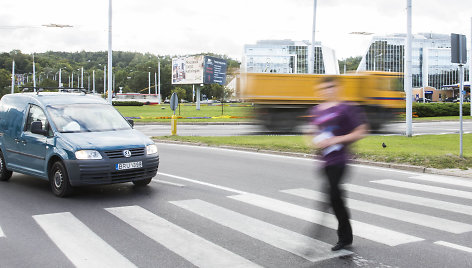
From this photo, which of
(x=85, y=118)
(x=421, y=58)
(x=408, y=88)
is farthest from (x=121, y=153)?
(x=421, y=58)

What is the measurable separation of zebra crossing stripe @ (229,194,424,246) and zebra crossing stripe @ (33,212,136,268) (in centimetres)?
243

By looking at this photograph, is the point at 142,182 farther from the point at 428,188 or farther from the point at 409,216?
the point at 428,188

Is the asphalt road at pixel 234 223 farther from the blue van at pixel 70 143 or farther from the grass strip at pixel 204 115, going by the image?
the grass strip at pixel 204 115

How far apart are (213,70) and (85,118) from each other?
2552 inches

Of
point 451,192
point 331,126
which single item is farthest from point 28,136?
point 451,192

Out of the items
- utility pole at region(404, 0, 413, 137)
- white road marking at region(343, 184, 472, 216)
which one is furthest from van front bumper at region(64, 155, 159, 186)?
utility pole at region(404, 0, 413, 137)

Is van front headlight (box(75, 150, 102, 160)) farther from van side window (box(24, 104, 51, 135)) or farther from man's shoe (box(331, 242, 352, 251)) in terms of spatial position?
man's shoe (box(331, 242, 352, 251))

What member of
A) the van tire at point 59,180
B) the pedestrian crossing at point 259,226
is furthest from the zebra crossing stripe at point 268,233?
the van tire at point 59,180

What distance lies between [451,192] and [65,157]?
6.52 m

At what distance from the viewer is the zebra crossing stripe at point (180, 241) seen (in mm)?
4656

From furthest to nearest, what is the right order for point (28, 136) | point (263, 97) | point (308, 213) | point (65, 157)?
point (263, 97) < point (28, 136) < point (65, 157) < point (308, 213)

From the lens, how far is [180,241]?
210 inches

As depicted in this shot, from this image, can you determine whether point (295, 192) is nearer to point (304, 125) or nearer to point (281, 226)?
point (281, 226)

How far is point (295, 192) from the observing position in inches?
326
